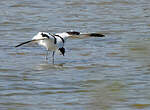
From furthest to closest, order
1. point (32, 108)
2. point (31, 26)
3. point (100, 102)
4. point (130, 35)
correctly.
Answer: point (31, 26) → point (130, 35) → point (32, 108) → point (100, 102)

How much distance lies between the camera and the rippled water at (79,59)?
11.5 ft

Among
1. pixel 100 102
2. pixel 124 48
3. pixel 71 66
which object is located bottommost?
pixel 71 66

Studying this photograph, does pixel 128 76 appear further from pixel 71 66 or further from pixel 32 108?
pixel 32 108

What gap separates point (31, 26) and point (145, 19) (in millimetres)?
2970

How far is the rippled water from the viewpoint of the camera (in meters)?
3.51

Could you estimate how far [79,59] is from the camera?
874 centimetres

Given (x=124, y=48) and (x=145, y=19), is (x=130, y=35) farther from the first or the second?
(x=124, y=48)

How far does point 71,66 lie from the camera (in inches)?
320

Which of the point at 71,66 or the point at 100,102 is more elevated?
the point at 100,102

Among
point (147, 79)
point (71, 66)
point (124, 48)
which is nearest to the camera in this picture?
point (124, 48)

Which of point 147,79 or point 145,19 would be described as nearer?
point 147,79

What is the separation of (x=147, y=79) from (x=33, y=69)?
2.02 meters

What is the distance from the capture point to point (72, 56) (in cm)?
900

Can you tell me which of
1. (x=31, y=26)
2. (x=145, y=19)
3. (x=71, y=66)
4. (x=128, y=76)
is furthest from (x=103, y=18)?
(x=128, y=76)
